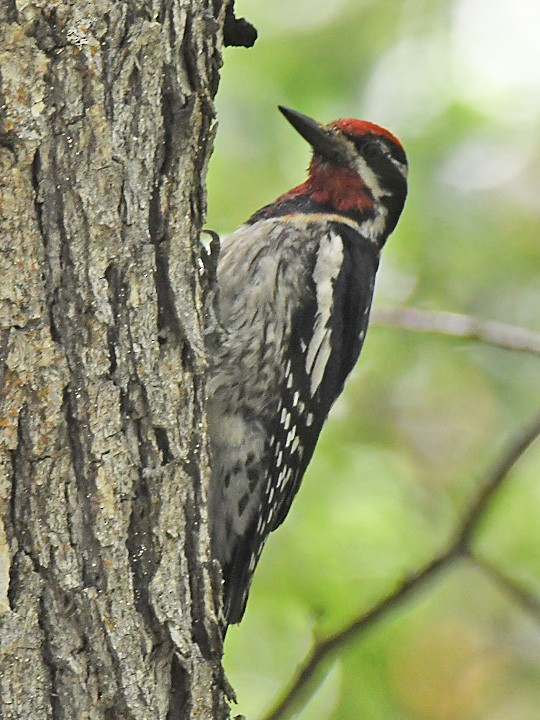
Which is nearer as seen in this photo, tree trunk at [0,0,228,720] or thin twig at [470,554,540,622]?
tree trunk at [0,0,228,720]

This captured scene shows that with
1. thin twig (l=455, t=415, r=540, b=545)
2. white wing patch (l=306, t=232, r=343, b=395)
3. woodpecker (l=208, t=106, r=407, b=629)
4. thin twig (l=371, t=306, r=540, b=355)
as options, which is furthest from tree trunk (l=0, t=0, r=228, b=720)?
thin twig (l=371, t=306, r=540, b=355)

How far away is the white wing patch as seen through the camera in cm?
313

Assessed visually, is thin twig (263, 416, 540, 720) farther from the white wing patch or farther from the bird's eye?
the bird's eye

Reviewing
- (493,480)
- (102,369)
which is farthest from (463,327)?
(102,369)

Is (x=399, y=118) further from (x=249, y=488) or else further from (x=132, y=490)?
(x=132, y=490)

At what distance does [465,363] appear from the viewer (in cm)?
580

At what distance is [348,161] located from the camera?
144 inches

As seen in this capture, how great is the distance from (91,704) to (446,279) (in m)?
3.79

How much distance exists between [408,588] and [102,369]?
0.73 m

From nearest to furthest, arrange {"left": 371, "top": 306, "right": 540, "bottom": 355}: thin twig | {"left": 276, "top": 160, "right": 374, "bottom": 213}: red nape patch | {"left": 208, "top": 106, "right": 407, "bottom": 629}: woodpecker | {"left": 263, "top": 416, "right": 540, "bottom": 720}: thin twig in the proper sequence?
{"left": 263, "top": 416, "right": 540, "bottom": 720}: thin twig
{"left": 208, "top": 106, "right": 407, "bottom": 629}: woodpecker
{"left": 371, "top": 306, "right": 540, "bottom": 355}: thin twig
{"left": 276, "top": 160, "right": 374, "bottom": 213}: red nape patch

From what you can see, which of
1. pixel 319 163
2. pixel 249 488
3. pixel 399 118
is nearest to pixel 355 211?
pixel 319 163

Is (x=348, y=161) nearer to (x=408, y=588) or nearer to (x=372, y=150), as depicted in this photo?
(x=372, y=150)

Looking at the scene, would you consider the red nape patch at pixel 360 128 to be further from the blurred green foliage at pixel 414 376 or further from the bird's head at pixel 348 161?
the blurred green foliage at pixel 414 376

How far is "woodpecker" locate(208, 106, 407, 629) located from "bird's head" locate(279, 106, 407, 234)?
22 cm
